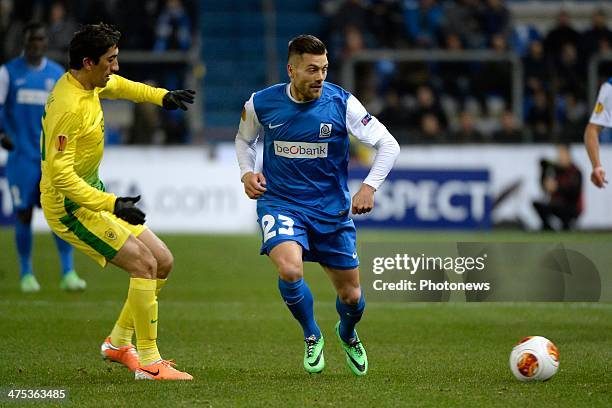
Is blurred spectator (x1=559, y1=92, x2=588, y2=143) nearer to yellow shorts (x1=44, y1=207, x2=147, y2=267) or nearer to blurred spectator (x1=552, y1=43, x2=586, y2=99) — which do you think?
blurred spectator (x1=552, y1=43, x2=586, y2=99)

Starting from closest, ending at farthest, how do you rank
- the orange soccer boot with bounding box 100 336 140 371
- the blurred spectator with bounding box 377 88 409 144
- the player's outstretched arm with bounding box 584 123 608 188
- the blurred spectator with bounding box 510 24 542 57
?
1. the orange soccer boot with bounding box 100 336 140 371
2. the player's outstretched arm with bounding box 584 123 608 188
3. the blurred spectator with bounding box 377 88 409 144
4. the blurred spectator with bounding box 510 24 542 57

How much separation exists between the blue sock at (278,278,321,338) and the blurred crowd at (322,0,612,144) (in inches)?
492

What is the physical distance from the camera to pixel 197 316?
35.6ft

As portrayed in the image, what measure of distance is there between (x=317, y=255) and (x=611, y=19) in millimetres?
18742

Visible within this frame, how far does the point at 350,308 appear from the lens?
308 inches

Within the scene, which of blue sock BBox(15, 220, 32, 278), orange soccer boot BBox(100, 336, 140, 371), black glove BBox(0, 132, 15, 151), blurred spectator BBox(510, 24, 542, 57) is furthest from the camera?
blurred spectator BBox(510, 24, 542, 57)

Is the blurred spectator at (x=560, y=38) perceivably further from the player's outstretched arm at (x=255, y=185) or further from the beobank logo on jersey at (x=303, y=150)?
the player's outstretched arm at (x=255, y=185)

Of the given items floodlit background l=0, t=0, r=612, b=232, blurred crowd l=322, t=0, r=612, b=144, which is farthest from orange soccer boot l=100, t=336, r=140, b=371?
blurred crowd l=322, t=0, r=612, b=144

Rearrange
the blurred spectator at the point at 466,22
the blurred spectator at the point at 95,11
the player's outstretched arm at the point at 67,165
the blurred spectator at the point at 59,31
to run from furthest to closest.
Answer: the blurred spectator at the point at 466,22, the blurred spectator at the point at 95,11, the blurred spectator at the point at 59,31, the player's outstretched arm at the point at 67,165

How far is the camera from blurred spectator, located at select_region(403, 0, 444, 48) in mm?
23031

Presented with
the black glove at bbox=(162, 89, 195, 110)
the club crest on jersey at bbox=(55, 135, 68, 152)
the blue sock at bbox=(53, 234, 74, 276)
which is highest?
the black glove at bbox=(162, 89, 195, 110)

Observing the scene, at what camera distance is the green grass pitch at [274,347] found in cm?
690

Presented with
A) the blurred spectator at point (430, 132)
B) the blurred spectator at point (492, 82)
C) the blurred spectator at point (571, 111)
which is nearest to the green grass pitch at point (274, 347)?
the blurred spectator at point (430, 132)

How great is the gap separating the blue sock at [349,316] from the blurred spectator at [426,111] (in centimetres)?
1322
